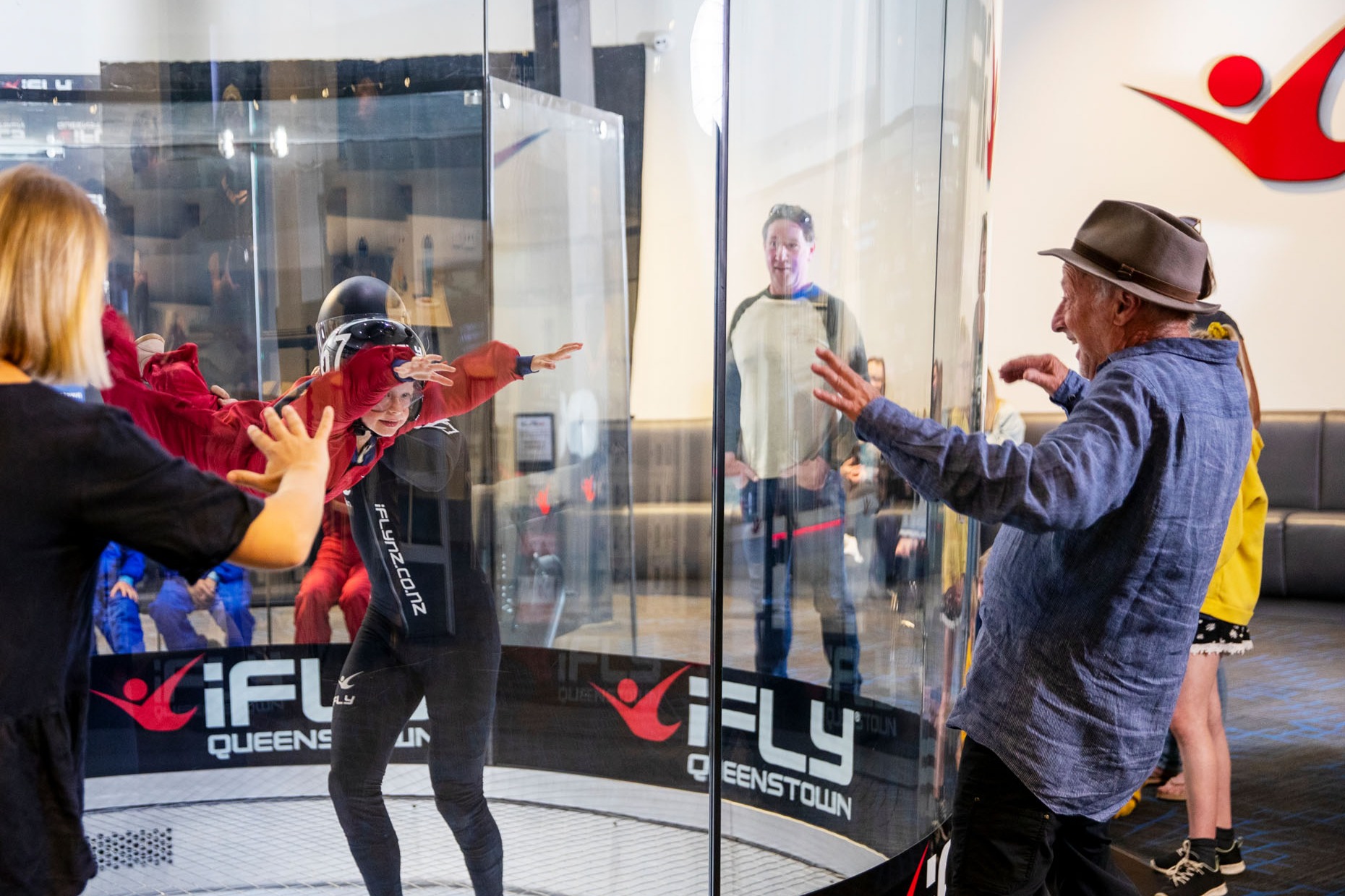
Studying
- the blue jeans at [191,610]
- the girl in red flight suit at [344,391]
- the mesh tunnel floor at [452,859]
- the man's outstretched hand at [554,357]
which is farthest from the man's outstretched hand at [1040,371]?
the blue jeans at [191,610]

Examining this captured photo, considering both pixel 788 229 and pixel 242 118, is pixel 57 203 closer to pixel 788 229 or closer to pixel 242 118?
pixel 242 118

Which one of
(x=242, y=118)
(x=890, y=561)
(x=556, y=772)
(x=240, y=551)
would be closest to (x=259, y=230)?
(x=242, y=118)

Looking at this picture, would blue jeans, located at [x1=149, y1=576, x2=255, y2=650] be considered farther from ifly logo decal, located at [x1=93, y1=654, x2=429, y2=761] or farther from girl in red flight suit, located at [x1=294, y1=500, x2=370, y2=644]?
girl in red flight suit, located at [x1=294, y1=500, x2=370, y2=644]

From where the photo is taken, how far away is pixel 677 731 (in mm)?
2066

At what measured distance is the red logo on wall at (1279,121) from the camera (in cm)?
626

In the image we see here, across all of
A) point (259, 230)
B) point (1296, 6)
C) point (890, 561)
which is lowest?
point (890, 561)

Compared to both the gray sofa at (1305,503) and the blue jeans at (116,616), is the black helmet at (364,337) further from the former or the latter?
the gray sofa at (1305,503)

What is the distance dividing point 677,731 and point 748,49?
48.0 inches

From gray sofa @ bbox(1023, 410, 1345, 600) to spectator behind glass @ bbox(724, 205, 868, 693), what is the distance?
4.41 metres

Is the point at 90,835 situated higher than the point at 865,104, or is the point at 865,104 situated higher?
the point at 865,104

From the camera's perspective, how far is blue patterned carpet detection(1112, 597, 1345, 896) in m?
2.68

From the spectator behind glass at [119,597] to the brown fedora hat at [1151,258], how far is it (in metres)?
1.82

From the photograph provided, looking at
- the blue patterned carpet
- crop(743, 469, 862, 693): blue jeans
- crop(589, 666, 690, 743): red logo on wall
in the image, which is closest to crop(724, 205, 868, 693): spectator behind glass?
crop(743, 469, 862, 693): blue jeans

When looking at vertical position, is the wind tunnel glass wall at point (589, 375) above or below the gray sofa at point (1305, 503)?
above
